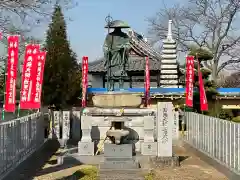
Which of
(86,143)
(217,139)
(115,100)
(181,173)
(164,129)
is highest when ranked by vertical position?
(115,100)

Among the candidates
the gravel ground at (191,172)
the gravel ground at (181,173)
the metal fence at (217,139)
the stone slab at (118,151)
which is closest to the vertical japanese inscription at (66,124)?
the gravel ground at (181,173)

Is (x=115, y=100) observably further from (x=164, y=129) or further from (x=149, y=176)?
(x=149, y=176)

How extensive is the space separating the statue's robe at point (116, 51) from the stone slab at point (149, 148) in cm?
295

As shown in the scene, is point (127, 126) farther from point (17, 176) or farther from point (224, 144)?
point (17, 176)

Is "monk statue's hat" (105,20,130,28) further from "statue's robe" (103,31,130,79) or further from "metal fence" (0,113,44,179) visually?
"metal fence" (0,113,44,179)

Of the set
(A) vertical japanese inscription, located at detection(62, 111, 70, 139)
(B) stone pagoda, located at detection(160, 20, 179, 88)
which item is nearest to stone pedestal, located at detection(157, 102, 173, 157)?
(A) vertical japanese inscription, located at detection(62, 111, 70, 139)

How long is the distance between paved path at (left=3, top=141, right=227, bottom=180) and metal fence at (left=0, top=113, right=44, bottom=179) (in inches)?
10.8

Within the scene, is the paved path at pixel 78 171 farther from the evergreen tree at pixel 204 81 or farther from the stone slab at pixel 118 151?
the evergreen tree at pixel 204 81

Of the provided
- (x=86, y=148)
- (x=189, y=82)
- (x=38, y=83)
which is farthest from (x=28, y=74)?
(x=189, y=82)

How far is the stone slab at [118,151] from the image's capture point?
11617 mm

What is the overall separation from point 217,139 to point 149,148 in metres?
2.31

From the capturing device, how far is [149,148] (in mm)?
12328

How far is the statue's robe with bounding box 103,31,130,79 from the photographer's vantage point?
1403 centimetres

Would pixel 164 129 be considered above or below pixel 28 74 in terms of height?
below
